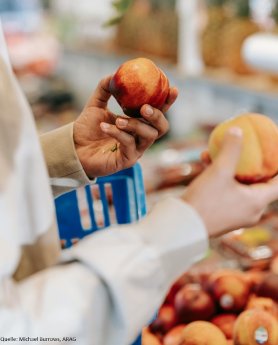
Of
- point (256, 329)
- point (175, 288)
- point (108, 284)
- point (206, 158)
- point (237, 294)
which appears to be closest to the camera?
point (108, 284)

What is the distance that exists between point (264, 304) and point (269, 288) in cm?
7

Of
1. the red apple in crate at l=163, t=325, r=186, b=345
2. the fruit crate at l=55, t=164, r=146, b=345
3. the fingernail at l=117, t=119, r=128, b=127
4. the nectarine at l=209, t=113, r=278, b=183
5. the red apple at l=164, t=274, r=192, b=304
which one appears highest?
the fingernail at l=117, t=119, r=128, b=127

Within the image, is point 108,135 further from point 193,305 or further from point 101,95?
point 193,305

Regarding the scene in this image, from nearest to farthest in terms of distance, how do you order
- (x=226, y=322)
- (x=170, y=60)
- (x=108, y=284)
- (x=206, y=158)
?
(x=108, y=284) → (x=206, y=158) → (x=226, y=322) → (x=170, y=60)

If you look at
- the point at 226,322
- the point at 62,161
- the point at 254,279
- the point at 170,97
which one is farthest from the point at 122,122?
the point at 254,279

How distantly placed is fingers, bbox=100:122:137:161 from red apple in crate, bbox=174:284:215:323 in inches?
19.7

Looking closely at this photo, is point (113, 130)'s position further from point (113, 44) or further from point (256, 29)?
point (113, 44)

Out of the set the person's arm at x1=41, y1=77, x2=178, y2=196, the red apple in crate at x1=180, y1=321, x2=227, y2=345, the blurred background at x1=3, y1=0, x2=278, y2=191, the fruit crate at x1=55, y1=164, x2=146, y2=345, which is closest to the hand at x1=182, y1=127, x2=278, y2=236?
the person's arm at x1=41, y1=77, x2=178, y2=196

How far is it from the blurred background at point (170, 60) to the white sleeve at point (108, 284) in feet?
2.32

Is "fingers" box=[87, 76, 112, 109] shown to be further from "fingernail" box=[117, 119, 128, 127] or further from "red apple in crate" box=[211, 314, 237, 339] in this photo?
"red apple in crate" box=[211, 314, 237, 339]

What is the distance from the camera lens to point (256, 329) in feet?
3.95

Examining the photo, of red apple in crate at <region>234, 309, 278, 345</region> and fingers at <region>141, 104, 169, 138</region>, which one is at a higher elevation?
fingers at <region>141, 104, 169, 138</region>

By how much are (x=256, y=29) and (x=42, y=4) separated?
13.1ft

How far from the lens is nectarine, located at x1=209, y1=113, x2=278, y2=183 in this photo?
949 millimetres
